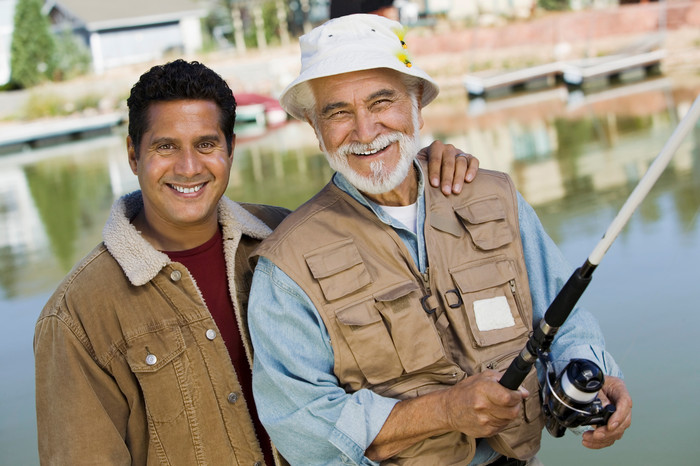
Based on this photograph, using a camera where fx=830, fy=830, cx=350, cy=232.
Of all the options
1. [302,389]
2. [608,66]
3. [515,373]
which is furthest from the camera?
[608,66]

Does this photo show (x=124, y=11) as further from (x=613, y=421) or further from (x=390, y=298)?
(x=613, y=421)

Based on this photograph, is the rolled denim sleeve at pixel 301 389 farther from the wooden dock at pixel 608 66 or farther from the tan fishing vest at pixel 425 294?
the wooden dock at pixel 608 66

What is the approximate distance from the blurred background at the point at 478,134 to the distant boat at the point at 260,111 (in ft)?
0.17

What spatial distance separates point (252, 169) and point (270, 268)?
13030 mm

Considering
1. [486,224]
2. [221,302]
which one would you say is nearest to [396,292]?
[486,224]

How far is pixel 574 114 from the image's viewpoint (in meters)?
17.2

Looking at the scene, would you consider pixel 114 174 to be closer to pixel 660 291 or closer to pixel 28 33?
pixel 660 291

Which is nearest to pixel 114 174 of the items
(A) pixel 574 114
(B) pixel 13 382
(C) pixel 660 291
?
(A) pixel 574 114

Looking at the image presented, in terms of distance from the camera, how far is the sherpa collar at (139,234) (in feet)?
8.30

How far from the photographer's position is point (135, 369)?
2.47m

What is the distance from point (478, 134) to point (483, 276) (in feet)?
44.8

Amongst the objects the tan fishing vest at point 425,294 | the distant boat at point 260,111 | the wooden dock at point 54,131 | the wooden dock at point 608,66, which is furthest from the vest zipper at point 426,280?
the wooden dock at point 54,131

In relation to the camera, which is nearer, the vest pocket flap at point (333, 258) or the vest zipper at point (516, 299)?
the vest pocket flap at point (333, 258)

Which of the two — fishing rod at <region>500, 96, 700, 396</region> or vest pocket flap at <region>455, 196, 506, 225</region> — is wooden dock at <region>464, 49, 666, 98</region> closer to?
vest pocket flap at <region>455, 196, 506, 225</region>
